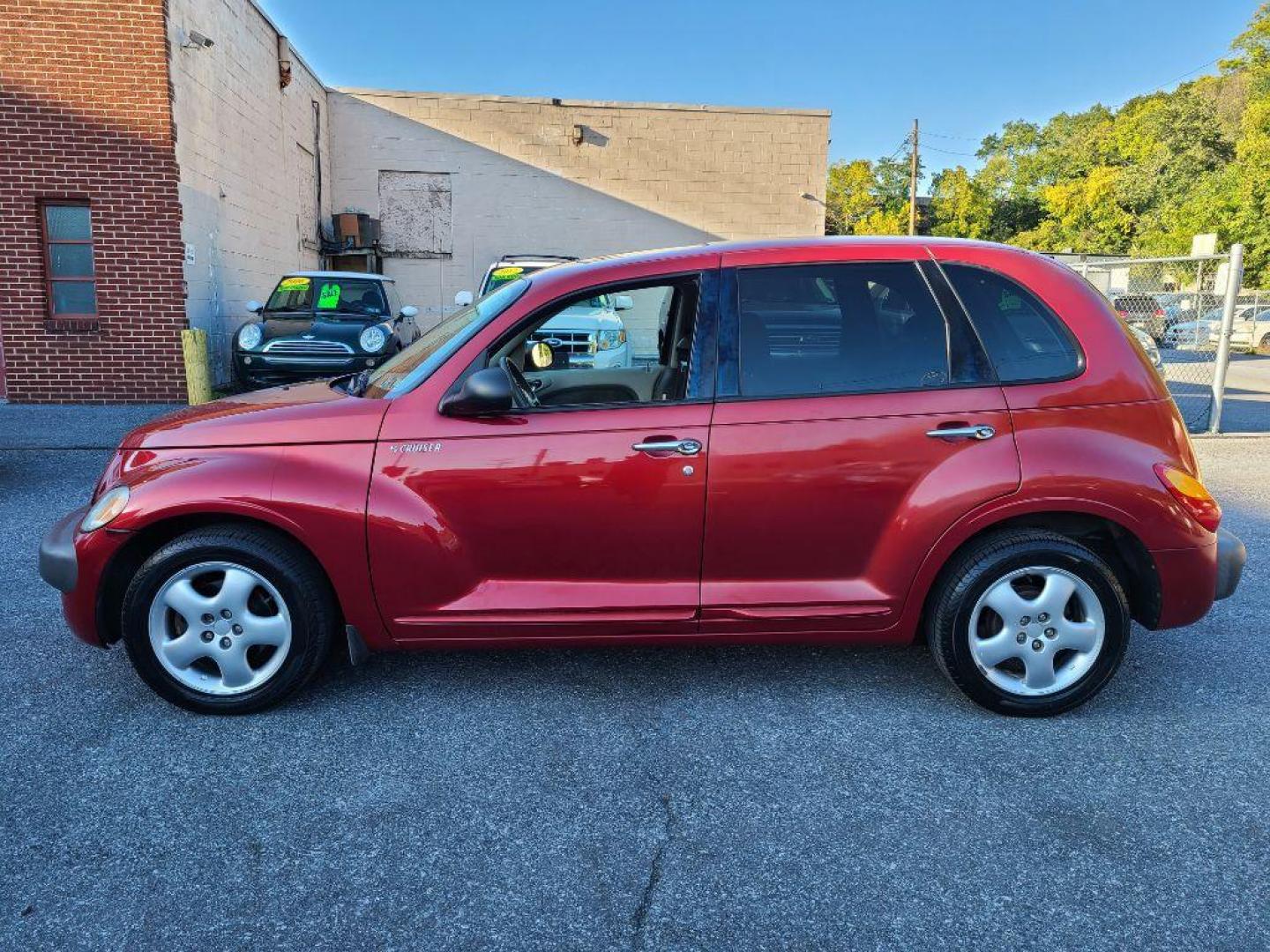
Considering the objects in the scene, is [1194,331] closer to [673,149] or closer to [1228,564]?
[1228,564]

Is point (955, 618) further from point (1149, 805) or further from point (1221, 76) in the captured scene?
point (1221, 76)

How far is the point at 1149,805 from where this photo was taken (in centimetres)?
290

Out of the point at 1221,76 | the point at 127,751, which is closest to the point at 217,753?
the point at 127,751

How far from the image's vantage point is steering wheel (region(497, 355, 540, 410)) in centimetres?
358

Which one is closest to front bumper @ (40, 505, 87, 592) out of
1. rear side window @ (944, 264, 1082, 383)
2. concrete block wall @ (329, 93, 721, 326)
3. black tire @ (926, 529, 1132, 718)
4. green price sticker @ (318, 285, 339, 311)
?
black tire @ (926, 529, 1132, 718)

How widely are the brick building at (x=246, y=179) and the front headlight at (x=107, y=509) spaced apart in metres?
9.66

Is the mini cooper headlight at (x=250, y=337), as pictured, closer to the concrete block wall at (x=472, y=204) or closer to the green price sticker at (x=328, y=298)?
the green price sticker at (x=328, y=298)

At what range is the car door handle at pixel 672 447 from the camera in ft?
10.9

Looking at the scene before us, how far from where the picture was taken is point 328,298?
41.2ft

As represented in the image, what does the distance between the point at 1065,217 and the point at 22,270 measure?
195ft

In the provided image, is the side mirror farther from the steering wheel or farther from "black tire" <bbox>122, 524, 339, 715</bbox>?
"black tire" <bbox>122, 524, 339, 715</bbox>

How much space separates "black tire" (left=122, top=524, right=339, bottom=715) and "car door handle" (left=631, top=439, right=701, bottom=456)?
50.1 inches

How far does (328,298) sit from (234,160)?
3.72 m

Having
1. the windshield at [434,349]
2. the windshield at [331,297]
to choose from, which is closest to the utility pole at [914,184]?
the windshield at [331,297]
